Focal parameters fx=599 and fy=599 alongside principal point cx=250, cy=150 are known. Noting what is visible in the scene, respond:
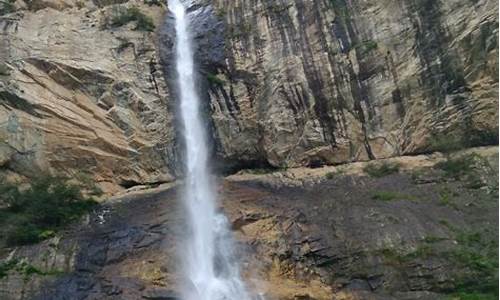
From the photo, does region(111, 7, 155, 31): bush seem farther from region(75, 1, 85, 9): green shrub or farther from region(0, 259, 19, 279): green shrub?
region(0, 259, 19, 279): green shrub

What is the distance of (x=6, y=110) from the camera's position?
22188 mm

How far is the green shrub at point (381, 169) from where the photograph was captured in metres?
21.1

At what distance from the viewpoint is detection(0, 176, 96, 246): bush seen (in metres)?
19.6

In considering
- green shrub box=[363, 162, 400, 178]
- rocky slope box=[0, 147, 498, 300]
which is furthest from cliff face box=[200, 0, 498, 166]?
rocky slope box=[0, 147, 498, 300]

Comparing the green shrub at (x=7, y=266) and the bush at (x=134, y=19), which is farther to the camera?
the bush at (x=134, y=19)

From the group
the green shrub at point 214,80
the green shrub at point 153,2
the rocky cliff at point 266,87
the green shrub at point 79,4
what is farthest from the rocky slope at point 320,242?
the green shrub at point 153,2

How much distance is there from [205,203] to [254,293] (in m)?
4.92

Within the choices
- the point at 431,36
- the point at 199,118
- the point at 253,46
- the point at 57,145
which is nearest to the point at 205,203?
the point at 199,118

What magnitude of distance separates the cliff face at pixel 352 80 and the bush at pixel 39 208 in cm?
600

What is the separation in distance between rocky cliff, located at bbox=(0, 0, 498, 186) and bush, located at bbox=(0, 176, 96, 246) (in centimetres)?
90

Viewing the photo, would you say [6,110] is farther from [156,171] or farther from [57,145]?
[156,171]

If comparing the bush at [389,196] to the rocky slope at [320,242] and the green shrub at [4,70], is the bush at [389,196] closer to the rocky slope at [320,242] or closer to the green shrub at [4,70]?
the rocky slope at [320,242]

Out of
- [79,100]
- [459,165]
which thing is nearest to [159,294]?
[79,100]

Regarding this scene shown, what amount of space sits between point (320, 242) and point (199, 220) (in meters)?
4.58
